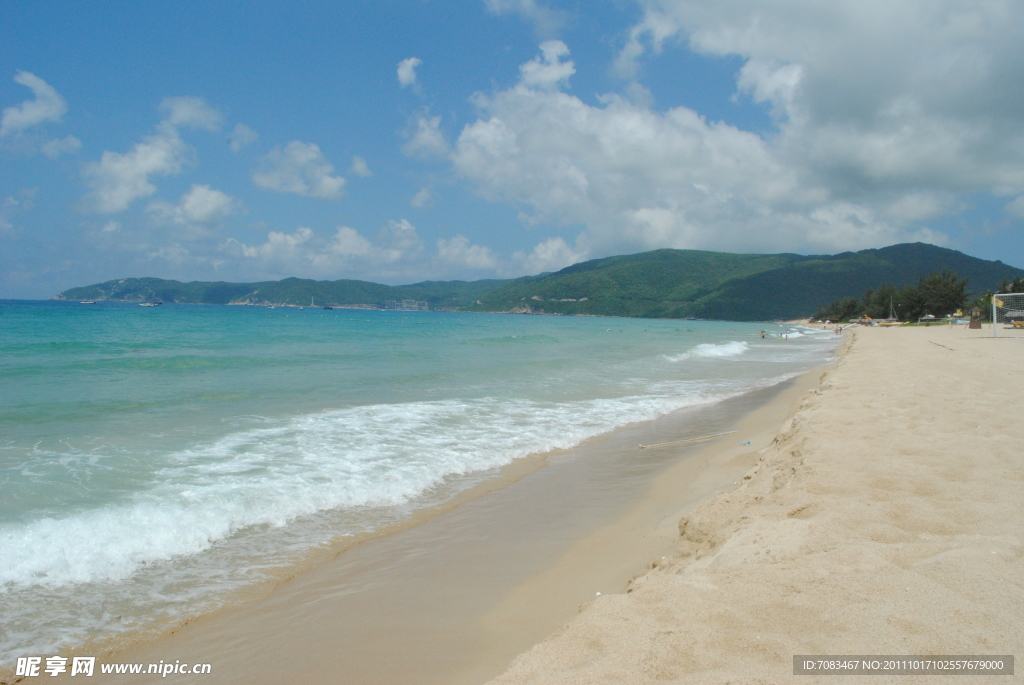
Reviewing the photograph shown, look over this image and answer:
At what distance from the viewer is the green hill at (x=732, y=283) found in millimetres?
145500

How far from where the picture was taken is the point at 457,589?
3992 millimetres

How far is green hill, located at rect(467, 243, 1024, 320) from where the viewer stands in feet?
477

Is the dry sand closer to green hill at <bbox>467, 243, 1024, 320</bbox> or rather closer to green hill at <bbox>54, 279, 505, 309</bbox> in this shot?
green hill at <bbox>467, 243, 1024, 320</bbox>

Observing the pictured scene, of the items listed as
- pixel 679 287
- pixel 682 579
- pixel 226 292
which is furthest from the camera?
pixel 226 292

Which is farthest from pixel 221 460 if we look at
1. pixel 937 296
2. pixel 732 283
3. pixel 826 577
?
pixel 732 283

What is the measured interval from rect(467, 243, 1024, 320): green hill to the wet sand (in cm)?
14507

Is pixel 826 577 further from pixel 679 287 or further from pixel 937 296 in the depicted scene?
pixel 679 287

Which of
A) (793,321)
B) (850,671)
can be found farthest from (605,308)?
(850,671)

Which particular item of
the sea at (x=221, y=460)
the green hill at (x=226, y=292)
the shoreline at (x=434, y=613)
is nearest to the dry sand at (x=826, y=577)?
the shoreline at (x=434, y=613)

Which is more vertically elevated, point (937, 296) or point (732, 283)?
point (732, 283)

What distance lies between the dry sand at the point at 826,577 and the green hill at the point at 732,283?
145 m

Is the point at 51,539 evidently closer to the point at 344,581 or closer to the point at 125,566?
the point at 125,566

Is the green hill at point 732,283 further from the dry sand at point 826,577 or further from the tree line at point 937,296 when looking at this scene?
the dry sand at point 826,577

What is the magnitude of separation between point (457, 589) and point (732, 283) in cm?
16913
